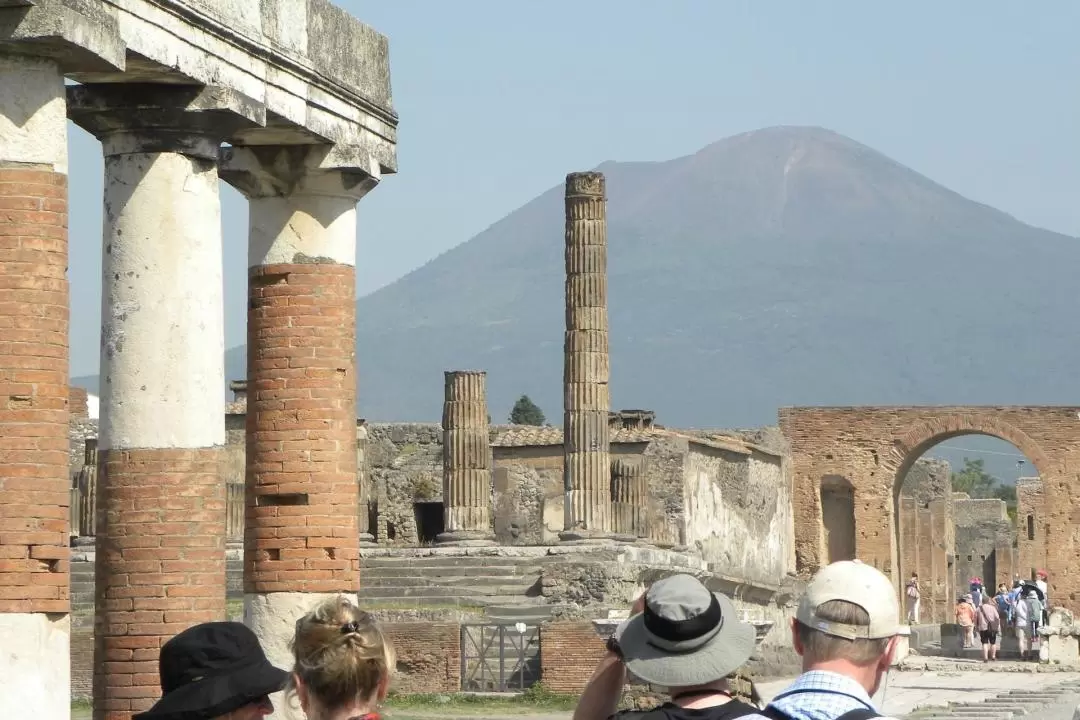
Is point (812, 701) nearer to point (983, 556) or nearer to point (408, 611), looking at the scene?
point (408, 611)

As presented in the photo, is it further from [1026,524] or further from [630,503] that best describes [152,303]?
[1026,524]

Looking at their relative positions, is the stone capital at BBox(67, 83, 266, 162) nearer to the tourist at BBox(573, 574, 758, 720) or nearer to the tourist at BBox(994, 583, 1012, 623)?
the tourist at BBox(573, 574, 758, 720)

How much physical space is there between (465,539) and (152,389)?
2110cm

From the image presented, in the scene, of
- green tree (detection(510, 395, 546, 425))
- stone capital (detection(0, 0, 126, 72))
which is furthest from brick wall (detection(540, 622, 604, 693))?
green tree (detection(510, 395, 546, 425))

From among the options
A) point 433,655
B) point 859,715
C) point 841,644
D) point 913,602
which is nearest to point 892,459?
point 913,602

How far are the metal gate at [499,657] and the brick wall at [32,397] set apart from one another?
14.2m

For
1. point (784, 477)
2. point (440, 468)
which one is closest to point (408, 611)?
point (440, 468)

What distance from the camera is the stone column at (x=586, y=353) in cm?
3080

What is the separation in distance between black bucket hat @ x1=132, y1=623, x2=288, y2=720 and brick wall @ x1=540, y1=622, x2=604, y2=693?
17.3 metres

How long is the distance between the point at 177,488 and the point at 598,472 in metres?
21.1

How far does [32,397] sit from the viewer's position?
8.58 meters

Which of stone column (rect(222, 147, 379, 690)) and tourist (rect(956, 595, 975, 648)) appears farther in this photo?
tourist (rect(956, 595, 975, 648))

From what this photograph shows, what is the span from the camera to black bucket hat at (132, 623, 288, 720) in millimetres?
5062

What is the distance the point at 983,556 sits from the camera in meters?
65.6
